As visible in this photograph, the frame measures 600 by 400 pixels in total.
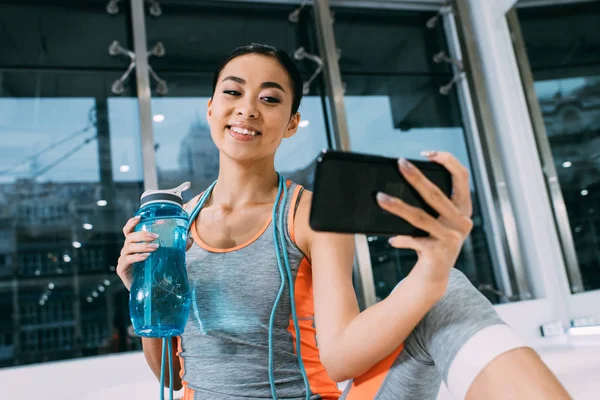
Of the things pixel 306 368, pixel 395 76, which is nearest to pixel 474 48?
pixel 395 76

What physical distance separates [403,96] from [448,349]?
2787 millimetres

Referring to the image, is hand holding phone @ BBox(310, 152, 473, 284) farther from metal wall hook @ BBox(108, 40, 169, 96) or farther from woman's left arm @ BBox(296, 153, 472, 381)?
metal wall hook @ BBox(108, 40, 169, 96)

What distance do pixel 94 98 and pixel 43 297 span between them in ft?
3.34

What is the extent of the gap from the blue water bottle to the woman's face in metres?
0.19

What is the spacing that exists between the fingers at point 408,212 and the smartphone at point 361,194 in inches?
1.0

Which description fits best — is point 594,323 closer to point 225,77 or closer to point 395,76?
point 395,76

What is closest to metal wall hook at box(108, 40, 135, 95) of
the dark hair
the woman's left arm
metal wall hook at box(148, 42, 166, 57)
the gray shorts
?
metal wall hook at box(148, 42, 166, 57)

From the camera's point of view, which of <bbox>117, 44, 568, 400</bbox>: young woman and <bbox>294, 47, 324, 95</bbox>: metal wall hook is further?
<bbox>294, 47, 324, 95</bbox>: metal wall hook

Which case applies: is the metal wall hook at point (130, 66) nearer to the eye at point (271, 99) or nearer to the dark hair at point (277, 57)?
the dark hair at point (277, 57)

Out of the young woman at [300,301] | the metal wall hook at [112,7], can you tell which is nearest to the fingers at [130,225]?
the young woman at [300,301]

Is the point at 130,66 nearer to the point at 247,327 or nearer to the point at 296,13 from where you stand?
the point at 296,13

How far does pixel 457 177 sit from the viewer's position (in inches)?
27.3

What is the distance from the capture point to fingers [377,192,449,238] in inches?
25.0

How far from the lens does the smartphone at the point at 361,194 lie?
0.66 metres
